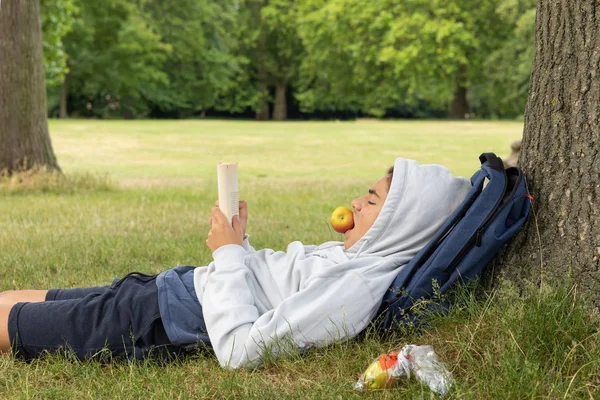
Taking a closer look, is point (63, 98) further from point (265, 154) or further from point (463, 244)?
point (463, 244)

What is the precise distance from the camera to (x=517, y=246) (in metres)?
3.14

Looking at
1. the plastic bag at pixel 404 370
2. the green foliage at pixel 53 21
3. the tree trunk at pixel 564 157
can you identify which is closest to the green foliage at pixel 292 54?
the green foliage at pixel 53 21

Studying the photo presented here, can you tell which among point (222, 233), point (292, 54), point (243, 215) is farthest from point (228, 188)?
point (292, 54)

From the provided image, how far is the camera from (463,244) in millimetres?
2883

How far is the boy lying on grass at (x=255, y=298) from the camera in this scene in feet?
9.30

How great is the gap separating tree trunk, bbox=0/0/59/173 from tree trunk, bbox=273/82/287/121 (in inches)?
1581

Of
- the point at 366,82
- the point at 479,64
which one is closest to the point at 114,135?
the point at 366,82

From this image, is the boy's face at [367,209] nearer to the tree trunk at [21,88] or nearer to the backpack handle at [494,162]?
the backpack handle at [494,162]

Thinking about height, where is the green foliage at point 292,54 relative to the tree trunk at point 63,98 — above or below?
above

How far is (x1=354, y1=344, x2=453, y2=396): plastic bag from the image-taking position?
2605 mm

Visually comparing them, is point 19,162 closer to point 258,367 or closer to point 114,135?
point 258,367

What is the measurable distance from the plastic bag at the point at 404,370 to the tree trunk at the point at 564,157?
66 centimetres

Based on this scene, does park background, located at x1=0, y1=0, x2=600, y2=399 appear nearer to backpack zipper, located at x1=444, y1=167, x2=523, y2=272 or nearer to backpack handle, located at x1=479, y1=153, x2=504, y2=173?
backpack zipper, located at x1=444, y1=167, x2=523, y2=272

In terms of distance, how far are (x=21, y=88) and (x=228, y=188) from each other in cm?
752
